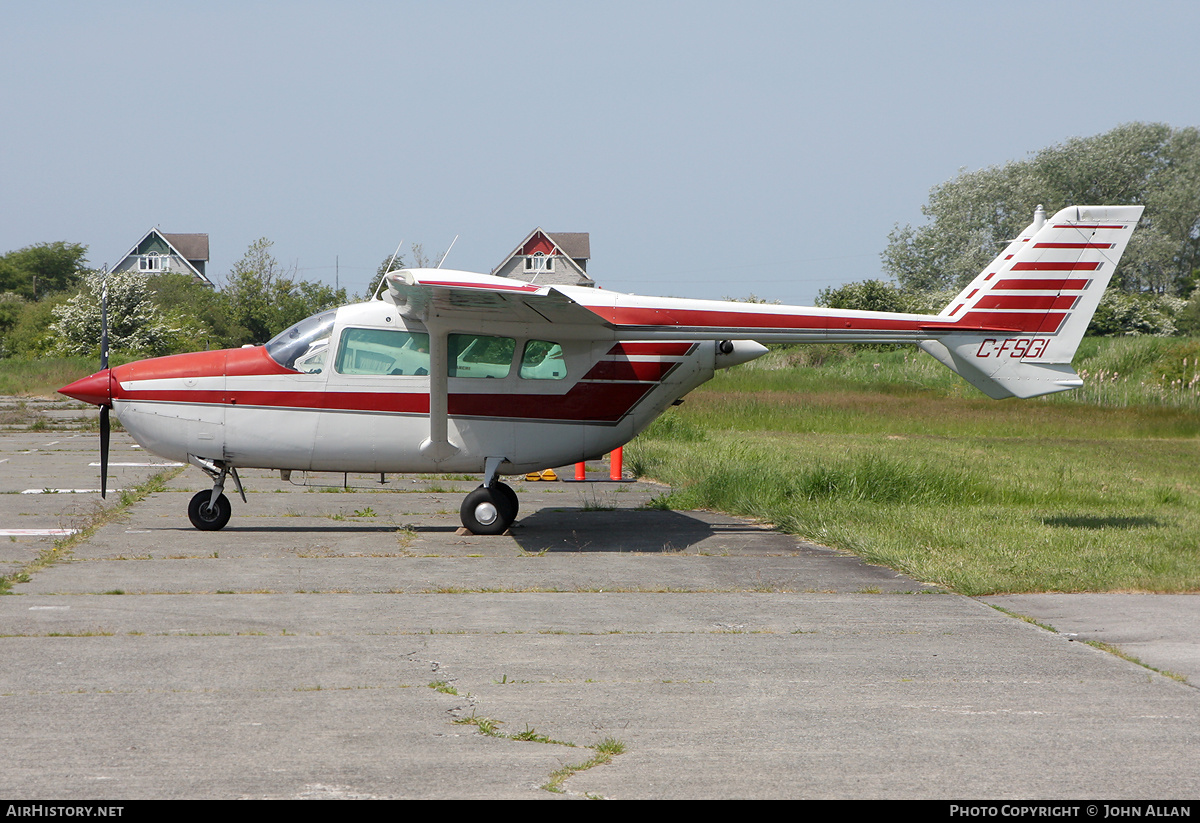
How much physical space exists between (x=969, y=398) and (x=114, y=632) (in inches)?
1048

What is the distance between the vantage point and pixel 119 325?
46156 millimetres

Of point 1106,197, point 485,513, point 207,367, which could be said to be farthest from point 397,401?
point 1106,197

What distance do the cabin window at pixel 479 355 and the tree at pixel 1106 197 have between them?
65.5m

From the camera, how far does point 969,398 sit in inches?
1164

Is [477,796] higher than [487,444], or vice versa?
[487,444]

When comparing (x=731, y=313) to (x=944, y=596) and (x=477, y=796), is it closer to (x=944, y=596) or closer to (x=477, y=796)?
(x=944, y=596)

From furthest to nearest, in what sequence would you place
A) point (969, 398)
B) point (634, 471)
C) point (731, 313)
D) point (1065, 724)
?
point (969, 398), point (634, 471), point (731, 313), point (1065, 724)

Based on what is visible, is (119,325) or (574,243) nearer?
(119,325)

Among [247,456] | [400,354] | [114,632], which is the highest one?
[400,354]

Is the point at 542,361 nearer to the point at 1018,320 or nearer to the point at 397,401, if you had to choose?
the point at 397,401

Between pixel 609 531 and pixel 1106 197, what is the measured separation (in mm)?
A: 68323

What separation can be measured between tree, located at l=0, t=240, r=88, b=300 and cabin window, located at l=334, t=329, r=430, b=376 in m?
83.8
